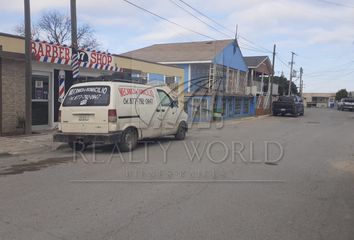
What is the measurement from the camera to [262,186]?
7.53 m

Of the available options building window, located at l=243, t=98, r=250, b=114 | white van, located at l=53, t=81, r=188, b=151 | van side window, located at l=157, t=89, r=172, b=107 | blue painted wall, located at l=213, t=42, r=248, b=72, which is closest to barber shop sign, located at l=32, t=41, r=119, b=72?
white van, located at l=53, t=81, r=188, b=151

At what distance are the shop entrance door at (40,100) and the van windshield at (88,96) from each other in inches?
173

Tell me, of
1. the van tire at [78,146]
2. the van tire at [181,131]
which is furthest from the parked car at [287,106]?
the van tire at [78,146]

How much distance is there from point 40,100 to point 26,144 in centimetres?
386

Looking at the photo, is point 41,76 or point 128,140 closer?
point 128,140

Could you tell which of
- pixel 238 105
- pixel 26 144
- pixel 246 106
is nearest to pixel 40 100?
pixel 26 144

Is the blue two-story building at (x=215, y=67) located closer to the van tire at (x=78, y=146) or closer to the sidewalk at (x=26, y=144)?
the sidewalk at (x=26, y=144)

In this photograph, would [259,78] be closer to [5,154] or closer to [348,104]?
[348,104]

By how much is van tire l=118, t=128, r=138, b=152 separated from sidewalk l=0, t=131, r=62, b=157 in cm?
226

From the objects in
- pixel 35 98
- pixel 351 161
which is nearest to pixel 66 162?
pixel 35 98

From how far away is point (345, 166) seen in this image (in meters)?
10.1

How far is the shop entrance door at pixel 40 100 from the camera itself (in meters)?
15.1

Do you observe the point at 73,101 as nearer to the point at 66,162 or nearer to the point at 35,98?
the point at 66,162

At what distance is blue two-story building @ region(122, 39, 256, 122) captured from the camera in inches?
1157
